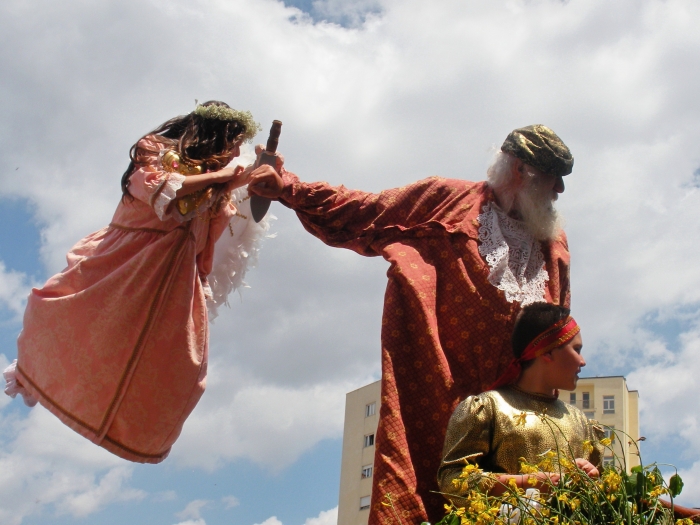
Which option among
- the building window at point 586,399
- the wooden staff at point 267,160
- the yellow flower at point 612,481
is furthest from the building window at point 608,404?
the yellow flower at point 612,481

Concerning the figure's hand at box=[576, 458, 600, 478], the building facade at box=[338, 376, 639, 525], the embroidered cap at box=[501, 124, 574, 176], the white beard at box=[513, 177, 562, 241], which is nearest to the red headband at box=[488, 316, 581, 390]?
the figure's hand at box=[576, 458, 600, 478]

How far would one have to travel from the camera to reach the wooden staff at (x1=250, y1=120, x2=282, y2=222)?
5.14 meters

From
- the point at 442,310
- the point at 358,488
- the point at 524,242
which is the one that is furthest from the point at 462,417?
the point at 358,488

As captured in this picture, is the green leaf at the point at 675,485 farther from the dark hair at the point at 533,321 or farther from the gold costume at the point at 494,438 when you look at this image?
the dark hair at the point at 533,321

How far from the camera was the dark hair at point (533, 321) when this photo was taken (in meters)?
4.29

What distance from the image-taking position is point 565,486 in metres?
3.12

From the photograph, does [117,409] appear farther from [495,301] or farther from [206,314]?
[495,301]

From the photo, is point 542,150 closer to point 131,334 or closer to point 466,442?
point 466,442

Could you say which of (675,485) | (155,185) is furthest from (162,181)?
(675,485)

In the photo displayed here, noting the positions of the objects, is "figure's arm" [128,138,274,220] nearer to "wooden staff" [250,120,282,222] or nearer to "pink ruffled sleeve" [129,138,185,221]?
"pink ruffled sleeve" [129,138,185,221]

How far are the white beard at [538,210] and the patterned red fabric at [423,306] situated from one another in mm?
112

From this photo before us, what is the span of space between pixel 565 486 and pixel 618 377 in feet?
90.5

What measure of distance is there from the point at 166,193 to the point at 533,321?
1854mm

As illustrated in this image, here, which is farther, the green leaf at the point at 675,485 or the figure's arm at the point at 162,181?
the figure's arm at the point at 162,181
